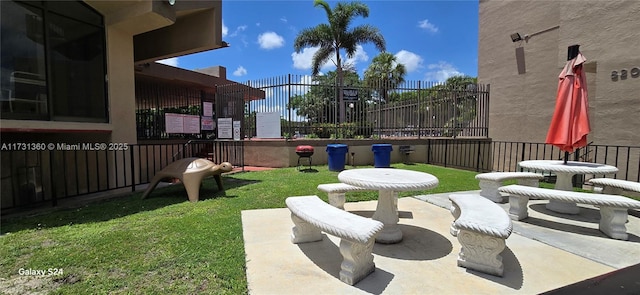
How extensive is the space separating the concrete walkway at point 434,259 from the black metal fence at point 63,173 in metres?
4.37

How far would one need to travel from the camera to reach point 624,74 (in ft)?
25.1

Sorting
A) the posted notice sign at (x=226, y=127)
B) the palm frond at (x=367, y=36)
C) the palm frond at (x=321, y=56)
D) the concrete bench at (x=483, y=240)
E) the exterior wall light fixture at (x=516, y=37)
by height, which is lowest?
the concrete bench at (x=483, y=240)

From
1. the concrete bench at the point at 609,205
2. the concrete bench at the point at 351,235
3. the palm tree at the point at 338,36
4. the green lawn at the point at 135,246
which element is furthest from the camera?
the palm tree at the point at 338,36

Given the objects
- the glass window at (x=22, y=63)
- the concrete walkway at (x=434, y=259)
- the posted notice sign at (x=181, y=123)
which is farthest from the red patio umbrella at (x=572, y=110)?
the posted notice sign at (x=181, y=123)

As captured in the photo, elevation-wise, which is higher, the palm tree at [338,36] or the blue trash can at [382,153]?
the palm tree at [338,36]

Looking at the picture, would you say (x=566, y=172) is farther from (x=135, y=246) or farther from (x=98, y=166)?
(x=98, y=166)

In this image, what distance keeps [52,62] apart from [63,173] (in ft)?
8.64

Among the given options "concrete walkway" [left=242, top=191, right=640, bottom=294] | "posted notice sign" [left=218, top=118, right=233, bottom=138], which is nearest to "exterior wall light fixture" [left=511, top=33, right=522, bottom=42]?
"concrete walkway" [left=242, top=191, right=640, bottom=294]

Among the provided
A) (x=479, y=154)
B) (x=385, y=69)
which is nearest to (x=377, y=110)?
(x=479, y=154)

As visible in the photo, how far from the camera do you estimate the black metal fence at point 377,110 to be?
10766 mm

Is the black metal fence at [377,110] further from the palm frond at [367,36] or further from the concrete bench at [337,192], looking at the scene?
the palm frond at [367,36]

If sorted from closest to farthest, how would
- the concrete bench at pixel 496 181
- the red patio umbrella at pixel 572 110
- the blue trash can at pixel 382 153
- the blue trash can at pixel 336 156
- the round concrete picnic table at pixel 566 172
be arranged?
the round concrete picnic table at pixel 566 172 → the red patio umbrella at pixel 572 110 → the concrete bench at pixel 496 181 → the blue trash can at pixel 336 156 → the blue trash can at pixel 382 153

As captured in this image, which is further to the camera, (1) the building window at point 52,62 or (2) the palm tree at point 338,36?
(2) the palm tree at point 338,36

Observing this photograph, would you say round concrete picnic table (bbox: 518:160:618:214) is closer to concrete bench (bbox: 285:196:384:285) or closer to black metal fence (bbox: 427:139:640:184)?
concrete bench (bbox: 285:196:384:285)
